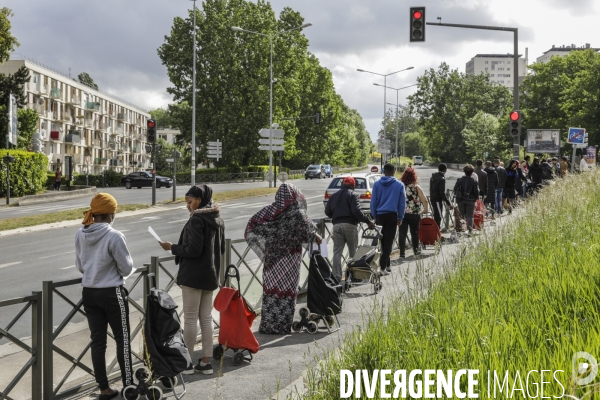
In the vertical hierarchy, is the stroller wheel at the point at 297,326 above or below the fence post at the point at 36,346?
below

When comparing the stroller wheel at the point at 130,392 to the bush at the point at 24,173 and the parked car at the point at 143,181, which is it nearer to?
the bush at the point at 24,173

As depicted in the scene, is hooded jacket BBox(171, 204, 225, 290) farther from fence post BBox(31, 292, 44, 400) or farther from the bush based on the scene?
the bush

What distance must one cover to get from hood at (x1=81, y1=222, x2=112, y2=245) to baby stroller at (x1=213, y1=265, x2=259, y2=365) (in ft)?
5.07

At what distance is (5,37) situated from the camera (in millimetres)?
41438

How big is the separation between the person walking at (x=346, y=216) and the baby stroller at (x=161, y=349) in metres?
4.64

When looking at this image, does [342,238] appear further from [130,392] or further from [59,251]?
[59,251]

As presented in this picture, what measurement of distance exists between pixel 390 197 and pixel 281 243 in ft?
13.0

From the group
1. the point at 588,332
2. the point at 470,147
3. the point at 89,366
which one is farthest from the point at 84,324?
the point at 470,147

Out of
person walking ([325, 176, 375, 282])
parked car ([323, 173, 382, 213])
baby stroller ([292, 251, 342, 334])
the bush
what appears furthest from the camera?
the bush

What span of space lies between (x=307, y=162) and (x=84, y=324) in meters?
78.4

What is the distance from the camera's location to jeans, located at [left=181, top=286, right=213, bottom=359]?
20.8 feet

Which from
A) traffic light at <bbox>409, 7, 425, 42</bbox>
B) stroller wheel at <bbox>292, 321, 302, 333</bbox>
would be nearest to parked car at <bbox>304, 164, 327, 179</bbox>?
traffic light at <bbox>409, 7, 425, 42</bbox>

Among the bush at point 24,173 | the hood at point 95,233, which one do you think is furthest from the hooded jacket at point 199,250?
the bush at point 24,173

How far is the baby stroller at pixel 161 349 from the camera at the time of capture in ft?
18.1
